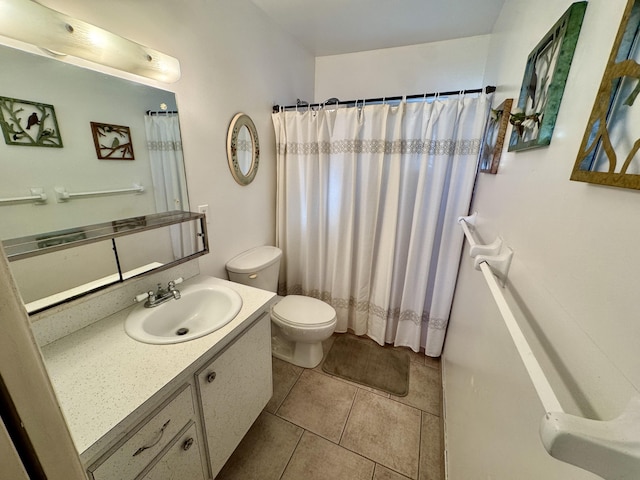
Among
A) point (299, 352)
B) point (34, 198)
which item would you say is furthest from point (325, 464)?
point (34, 198)

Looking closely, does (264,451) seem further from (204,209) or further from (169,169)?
(169,169)

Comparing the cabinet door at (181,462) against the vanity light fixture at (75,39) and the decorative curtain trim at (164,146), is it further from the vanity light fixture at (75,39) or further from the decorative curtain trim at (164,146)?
the vanity light fixture at (75,39)

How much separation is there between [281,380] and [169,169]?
4.97 ft

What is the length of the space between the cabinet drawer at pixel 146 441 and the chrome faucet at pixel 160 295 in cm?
47

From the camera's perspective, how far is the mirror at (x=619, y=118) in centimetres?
36

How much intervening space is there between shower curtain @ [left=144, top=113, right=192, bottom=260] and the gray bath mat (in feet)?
4.42

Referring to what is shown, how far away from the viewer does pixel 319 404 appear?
1.57 metres

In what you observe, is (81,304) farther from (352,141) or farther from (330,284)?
(352,141)

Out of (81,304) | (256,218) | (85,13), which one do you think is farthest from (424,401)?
(85,13)

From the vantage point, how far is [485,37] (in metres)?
1.87

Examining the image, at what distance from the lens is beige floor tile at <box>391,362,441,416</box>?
1579mm

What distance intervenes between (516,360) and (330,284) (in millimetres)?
1602

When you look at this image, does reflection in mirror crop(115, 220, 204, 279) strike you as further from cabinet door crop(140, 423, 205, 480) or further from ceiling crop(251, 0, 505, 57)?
ceiling crop(251, 0, 505, 57)

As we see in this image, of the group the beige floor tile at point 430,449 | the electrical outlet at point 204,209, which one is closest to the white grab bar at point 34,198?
the electrical outlet at point 204,209
